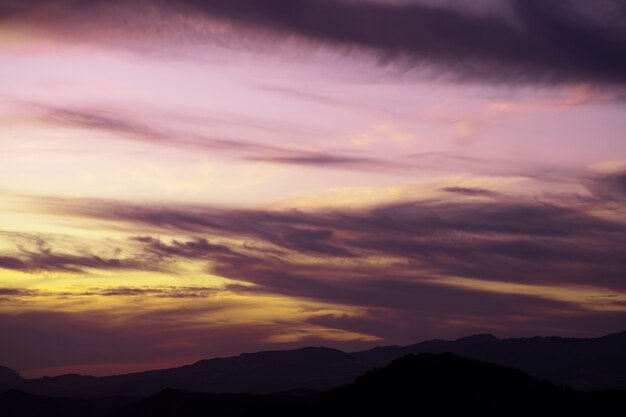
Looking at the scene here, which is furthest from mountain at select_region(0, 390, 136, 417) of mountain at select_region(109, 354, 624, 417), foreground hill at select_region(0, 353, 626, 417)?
mountain at select_region(109, 354, 624, 417)

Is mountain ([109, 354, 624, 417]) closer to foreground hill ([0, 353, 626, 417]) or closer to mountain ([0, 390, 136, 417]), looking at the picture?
foreground hill ([0, 353, 626, 417])

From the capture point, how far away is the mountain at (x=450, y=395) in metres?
75.1

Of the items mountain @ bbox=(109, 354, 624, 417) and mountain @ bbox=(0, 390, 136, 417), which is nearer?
mountain @ bbox=(109, 354, 624, 417)

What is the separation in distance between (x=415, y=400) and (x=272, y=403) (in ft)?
86.4

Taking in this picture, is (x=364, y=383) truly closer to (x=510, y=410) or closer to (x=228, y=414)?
(x=510, y=410)

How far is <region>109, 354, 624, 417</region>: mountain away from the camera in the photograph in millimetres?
75125

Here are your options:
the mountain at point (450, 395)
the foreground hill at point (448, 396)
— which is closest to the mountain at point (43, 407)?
the foreground hill at point (448, 396)

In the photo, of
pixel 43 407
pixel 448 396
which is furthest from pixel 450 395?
pixel 43 407

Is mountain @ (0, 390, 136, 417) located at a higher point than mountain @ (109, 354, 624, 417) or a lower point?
lower

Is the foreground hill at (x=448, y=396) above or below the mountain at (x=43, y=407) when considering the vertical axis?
above

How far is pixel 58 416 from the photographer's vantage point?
13912 centimetres

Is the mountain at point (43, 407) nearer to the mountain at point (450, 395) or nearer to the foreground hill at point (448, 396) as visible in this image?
the foreground hill at point (448, 396)

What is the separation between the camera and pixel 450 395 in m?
78.6

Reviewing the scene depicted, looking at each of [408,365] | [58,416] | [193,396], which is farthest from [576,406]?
[58,416]
